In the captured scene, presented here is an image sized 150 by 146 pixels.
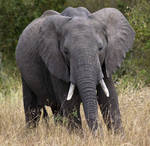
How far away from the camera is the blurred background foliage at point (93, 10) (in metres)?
10.4

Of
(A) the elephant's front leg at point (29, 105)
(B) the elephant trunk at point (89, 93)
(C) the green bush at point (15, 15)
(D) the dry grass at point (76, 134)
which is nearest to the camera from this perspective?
(B) the elephant trunk at point (89, 93)

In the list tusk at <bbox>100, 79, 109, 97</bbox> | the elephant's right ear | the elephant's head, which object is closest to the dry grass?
the elephant's head

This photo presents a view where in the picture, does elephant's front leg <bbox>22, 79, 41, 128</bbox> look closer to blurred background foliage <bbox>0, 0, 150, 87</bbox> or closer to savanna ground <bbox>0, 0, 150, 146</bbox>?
savanna ground <bbox>0, 0, 150, 146</bbox>

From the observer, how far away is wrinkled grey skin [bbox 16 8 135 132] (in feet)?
19.0

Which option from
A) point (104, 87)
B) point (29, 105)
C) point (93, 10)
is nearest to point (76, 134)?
point (104, 87)

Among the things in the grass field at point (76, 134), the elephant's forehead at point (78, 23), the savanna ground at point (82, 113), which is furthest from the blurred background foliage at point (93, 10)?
the elephant's forehead at point (78, 23)

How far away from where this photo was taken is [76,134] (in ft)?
20.6

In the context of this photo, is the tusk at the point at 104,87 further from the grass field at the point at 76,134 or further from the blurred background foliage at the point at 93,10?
the blurred background foliage at the point at 93,10

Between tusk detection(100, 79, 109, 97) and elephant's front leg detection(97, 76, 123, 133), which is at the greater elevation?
tusk detection(100, 79, 109, 97)

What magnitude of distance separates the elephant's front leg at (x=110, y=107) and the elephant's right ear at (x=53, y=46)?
0.49m

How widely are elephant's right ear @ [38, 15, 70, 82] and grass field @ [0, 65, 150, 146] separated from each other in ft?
2.27

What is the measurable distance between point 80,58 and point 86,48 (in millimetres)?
131

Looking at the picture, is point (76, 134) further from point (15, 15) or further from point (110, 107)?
point (15, 15)

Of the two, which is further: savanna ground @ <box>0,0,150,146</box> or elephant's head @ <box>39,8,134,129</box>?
savanna ground @ <box>0,0,150,146</box>
